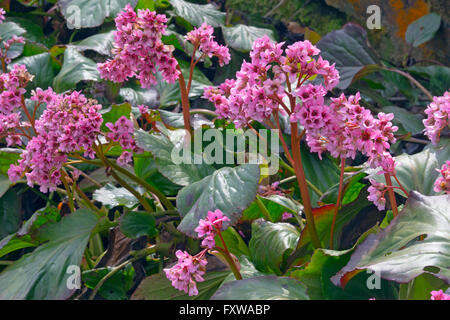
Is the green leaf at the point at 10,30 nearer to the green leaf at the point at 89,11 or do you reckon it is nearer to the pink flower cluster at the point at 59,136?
the green leaf at the point at 89,11

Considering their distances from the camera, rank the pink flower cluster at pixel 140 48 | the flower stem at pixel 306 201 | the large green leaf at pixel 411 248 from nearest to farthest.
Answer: the large green leaf at pixel 411 248
the flower stem at pixel 306 201
the pink flower cluster at pixel 140 48

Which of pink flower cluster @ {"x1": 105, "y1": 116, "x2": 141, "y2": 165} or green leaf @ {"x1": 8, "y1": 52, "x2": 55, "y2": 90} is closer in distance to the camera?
pink flower cluster @ {"x1": 105, "y1": 116, "x2": 141, "y2": 165}

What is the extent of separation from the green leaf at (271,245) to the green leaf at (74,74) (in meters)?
0.86

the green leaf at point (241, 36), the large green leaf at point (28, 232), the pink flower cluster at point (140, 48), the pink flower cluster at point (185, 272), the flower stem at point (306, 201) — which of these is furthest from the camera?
the green leaf at point (241, 36)

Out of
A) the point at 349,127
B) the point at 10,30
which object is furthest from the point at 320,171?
the point at 10,30

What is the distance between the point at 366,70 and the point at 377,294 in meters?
0.97

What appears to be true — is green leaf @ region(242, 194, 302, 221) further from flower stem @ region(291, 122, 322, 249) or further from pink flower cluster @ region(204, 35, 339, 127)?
pink flower cluster @ region(204, 35, 339, 127)

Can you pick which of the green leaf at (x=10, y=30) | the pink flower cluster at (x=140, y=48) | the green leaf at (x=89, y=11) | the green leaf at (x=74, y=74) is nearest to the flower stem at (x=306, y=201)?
the pink flower cluster at (x=140, y=48)

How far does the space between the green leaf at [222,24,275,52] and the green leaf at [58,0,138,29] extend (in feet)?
1.20

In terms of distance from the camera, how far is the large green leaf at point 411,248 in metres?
0.75

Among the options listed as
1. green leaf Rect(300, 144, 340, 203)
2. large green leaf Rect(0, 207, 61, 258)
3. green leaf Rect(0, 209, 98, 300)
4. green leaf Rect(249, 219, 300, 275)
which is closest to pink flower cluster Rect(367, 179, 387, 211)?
green leaf Rect(249, 219, 300, 275)

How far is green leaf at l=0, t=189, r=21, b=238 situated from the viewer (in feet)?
5.03

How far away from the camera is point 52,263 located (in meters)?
1.13
